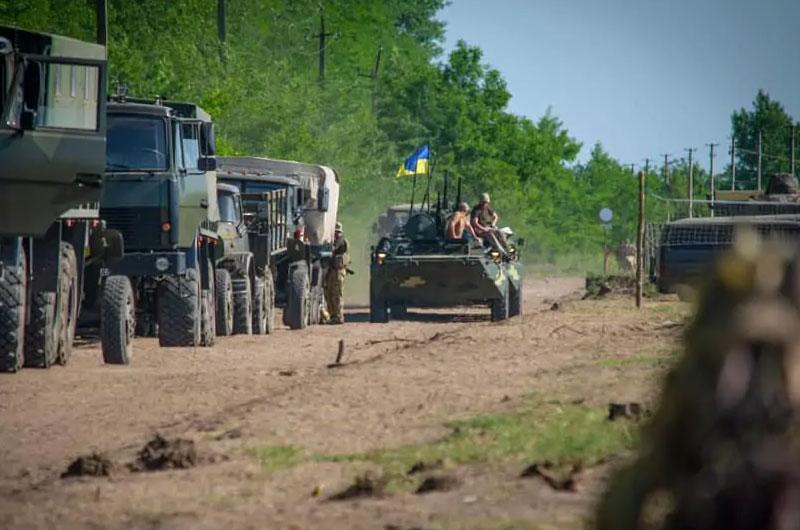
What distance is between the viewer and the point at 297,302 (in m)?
32.0

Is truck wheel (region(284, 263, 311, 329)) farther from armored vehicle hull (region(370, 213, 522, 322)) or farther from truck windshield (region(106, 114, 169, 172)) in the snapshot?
truck windshield (region(106, 114, 169, 172))

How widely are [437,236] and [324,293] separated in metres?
3.20

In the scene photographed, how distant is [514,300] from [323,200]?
556 cm

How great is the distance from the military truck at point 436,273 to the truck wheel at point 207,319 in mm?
8114

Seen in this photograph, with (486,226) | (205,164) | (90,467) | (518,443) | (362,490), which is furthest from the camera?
(486,226)

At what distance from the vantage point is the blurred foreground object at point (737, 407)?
383 cm

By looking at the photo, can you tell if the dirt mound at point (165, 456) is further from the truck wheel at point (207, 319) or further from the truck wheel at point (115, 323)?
the truck wheel at point (207, 319)

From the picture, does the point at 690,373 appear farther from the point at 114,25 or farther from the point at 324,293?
the point at 114,25

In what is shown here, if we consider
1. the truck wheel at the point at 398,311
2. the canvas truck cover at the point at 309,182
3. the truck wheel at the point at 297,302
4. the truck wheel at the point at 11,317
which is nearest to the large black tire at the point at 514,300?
the truck wheel at the point at 398,311

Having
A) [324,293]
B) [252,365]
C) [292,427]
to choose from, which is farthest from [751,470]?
[324,293]

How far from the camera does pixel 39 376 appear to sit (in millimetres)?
18141

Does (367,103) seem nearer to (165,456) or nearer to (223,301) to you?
(223,301)

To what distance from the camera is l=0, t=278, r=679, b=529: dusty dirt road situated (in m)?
8.82

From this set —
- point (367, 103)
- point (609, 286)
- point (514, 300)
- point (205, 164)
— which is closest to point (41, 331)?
point (205, 164)
